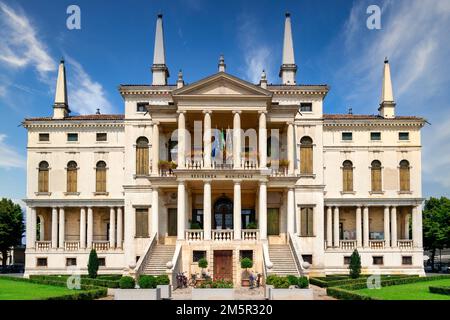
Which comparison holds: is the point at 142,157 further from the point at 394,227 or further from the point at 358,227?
the point at 394,227

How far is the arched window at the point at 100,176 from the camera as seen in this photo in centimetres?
5162

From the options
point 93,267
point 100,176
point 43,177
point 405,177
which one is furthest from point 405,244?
point 43,177

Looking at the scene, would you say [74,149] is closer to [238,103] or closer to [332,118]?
[238,103]

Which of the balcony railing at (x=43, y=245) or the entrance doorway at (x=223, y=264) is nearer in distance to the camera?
the entrance doorway at (x=223, y=264)

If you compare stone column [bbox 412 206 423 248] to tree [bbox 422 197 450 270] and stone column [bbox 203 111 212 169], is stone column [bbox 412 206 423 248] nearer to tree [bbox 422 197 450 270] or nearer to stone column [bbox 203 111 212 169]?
tree [bbox 422 197 450 270]

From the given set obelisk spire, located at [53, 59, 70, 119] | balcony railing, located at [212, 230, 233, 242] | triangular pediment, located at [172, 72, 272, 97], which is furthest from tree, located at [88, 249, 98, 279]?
obelisk spire, located at [53, 59, 70, 119]

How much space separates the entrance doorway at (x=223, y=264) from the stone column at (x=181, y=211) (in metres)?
3.09

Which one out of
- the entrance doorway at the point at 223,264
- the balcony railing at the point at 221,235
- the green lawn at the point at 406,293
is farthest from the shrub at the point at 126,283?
the green lawn at the point at 406,293

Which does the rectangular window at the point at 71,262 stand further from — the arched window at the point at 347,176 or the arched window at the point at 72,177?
the arched window at the point at 347,176

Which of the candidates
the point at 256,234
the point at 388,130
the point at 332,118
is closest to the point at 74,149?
the point at 256,234

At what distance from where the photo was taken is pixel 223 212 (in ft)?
151

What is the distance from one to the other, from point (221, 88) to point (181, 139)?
5295mm

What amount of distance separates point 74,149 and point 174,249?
16918 mm

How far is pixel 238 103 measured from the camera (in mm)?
41938
